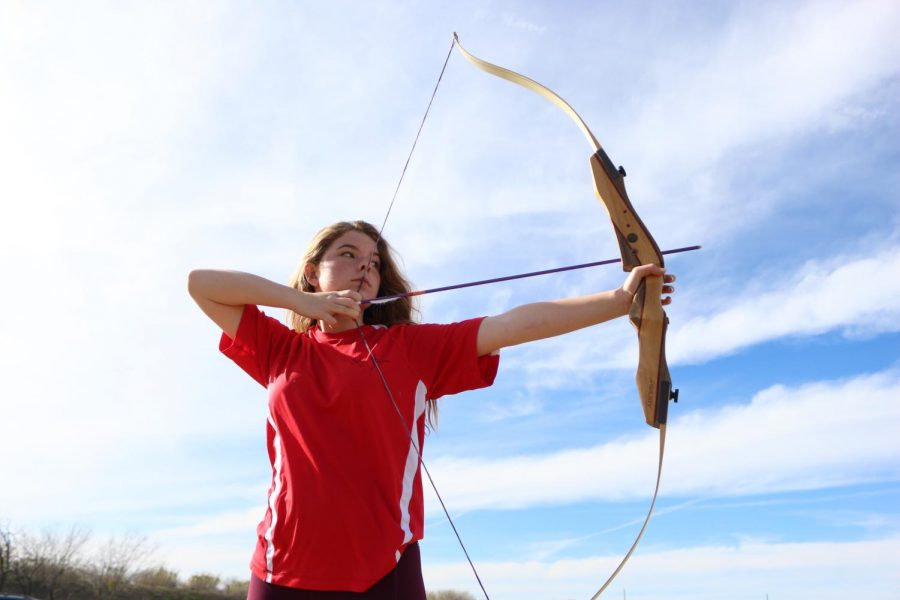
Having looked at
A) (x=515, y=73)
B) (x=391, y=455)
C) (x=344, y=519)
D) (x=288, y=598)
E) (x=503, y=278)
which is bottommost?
(x=288, y=598)

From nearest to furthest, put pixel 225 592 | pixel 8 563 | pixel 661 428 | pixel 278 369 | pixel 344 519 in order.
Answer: pixel 344 519 < pixel 661 428 < pixel 278 369 < pixel 8 563 < pixel 225 592

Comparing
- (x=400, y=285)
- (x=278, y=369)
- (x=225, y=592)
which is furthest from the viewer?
(x=225, y=592)

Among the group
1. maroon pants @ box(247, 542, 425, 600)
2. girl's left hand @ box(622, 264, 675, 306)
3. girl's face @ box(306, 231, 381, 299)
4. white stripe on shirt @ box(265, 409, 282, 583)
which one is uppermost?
girl's face @ box(306, 231, 381, 299)

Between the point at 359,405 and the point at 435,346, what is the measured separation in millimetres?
249

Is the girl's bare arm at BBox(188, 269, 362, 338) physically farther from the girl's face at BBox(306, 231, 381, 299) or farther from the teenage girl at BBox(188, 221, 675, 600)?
the girl's face at BBox(306, 231, 381, 299)

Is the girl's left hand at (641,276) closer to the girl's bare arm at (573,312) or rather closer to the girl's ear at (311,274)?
the girl's bare arm at (573,312)

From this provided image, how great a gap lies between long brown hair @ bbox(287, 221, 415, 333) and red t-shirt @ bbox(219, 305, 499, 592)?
10.9 inches

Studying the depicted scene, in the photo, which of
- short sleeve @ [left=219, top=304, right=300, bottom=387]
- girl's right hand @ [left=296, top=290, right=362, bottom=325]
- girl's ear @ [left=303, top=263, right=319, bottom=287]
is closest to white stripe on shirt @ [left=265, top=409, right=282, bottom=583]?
short sleeve @ [left=219, top=304, right=300, bottom=387]

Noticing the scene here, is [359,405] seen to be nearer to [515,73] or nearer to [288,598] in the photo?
[288,598]

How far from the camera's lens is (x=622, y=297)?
1.81m

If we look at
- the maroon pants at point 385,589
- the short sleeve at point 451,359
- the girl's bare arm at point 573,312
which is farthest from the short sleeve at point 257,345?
the girl's bare arm at point 573,312

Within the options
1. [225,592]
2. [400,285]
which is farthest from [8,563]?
[400,285]

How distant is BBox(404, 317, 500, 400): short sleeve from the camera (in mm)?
1937

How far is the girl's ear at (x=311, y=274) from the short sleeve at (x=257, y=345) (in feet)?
0.83
